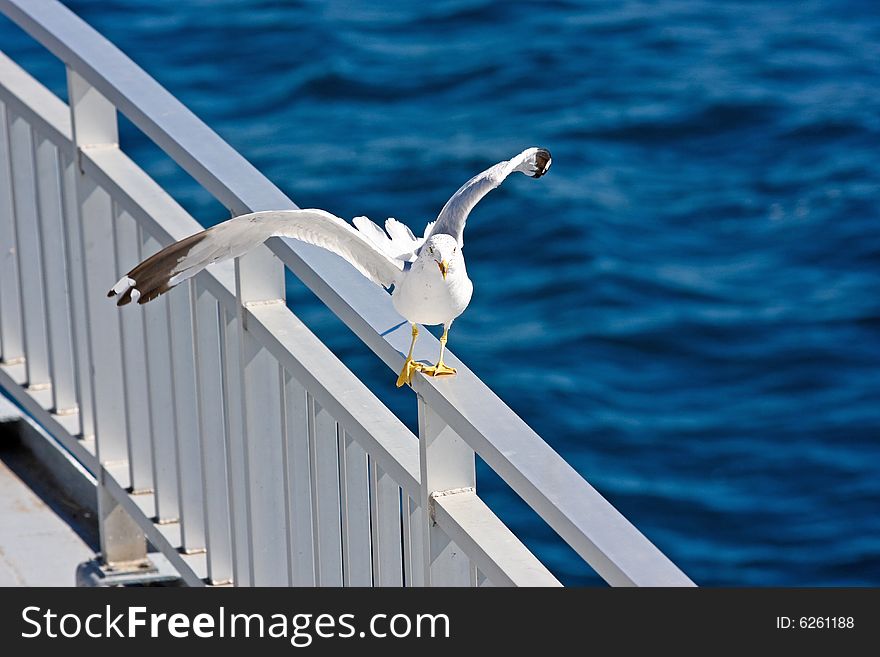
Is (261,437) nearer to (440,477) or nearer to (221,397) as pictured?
(221,397)

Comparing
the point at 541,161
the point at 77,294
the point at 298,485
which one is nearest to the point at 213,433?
the point at 298,485

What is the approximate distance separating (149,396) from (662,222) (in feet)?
17.8

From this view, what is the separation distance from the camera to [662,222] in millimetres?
8266

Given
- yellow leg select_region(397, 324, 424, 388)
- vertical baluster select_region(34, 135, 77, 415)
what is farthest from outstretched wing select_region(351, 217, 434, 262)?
vertical baluster select_region(34, 135, 77, 415)

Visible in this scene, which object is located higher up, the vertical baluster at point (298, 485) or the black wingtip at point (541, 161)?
the black wingtip at point (541, 161)

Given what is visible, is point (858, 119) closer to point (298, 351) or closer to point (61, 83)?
point (61, 83)

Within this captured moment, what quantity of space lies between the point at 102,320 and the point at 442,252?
44.8 inches

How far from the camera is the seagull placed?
2367 mm

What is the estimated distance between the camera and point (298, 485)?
2.71 m

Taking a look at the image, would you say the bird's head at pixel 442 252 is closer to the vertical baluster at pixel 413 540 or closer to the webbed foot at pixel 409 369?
the webbed foot at pixel 409 369

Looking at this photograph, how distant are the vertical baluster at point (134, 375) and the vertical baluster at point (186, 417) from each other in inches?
5.0

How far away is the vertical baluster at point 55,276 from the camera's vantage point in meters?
3.37

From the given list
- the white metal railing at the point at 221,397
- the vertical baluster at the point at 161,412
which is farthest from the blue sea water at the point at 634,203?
the vertical baluster at the point at 161,412

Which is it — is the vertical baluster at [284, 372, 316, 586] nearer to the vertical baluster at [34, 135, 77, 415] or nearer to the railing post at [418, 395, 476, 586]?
the railing post at [418, 395, 476, 586]
